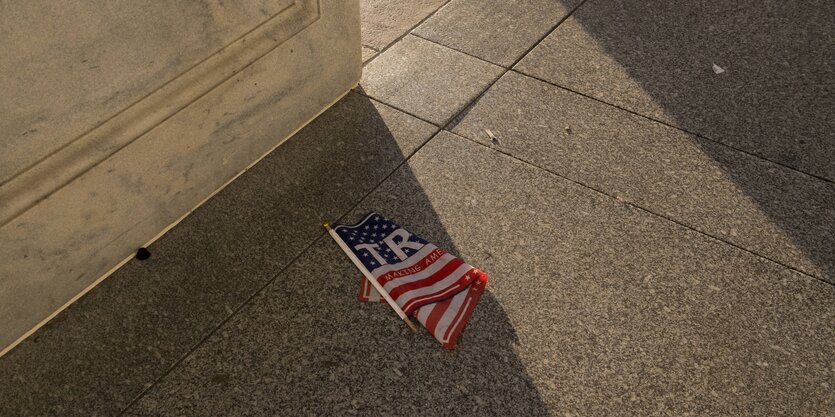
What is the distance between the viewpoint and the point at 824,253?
355 cm

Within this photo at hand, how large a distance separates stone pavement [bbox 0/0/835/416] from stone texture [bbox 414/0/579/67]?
4 cm

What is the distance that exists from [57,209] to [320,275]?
1.17 meters

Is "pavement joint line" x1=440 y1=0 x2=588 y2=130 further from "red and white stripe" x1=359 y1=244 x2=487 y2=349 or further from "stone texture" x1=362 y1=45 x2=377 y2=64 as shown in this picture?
"red and white stripe" x1=359 y1=244 x2=487 y2=349

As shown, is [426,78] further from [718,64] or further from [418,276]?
[718,64]

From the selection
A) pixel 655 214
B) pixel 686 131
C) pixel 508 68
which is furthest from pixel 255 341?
pixel 686 131

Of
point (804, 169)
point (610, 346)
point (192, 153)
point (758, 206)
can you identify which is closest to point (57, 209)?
point (192, 153)

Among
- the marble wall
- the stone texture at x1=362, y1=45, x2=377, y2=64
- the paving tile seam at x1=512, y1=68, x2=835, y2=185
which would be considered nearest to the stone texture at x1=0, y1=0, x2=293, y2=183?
the marble wall

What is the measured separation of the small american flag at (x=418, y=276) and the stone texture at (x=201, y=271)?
0.28 metres

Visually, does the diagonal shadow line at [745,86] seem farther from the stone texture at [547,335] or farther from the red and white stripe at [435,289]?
the red and white stripe at [435,289]

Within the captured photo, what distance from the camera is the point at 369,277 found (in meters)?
3.35

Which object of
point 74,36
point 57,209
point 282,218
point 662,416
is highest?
point 74,36

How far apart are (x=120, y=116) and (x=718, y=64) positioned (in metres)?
3.67

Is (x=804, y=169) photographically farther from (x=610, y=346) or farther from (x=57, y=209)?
(x=57, y=209)

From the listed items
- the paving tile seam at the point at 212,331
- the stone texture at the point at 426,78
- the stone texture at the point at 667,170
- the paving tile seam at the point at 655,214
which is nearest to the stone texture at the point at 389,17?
the stone texture at the point at 426,78
